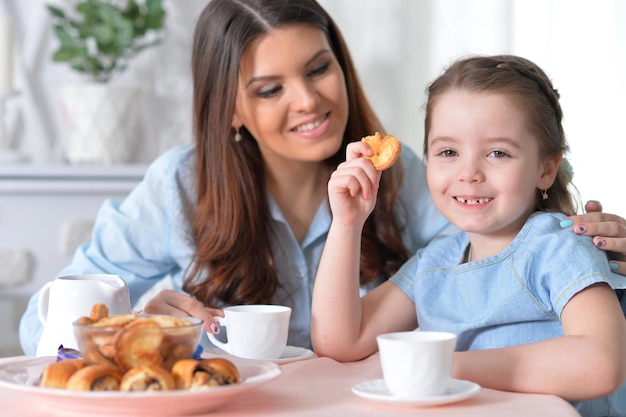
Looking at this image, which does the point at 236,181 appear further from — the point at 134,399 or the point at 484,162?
the point at 134,399

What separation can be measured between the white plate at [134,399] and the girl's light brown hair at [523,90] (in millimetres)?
589

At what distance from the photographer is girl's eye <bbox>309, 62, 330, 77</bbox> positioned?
1.81 meters

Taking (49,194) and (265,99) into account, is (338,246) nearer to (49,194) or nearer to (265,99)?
(265,99)

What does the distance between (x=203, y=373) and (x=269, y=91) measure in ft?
3.11

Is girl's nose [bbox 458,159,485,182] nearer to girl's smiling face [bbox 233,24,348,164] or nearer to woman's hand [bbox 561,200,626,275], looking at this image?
woman's hand [bbox 561,200,626,275]

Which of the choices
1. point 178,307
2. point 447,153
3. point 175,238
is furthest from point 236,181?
point 447,153

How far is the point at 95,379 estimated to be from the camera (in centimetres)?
92

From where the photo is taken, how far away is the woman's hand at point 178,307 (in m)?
1.41

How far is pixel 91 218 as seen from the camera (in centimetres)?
270

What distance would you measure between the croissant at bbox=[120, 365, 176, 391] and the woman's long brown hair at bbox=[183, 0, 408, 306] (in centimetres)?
87

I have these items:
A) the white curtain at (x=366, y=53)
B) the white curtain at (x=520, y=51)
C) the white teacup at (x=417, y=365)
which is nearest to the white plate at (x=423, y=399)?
the white teacup at (x=417, y=365)

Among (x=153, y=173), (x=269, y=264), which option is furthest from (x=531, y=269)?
(x=153, y=173)

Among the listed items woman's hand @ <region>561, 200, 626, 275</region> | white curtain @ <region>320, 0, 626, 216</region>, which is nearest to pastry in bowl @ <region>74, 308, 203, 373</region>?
woman's hand @ <region>561, 200, 626, 275</region>

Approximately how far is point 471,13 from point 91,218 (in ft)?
4.14
